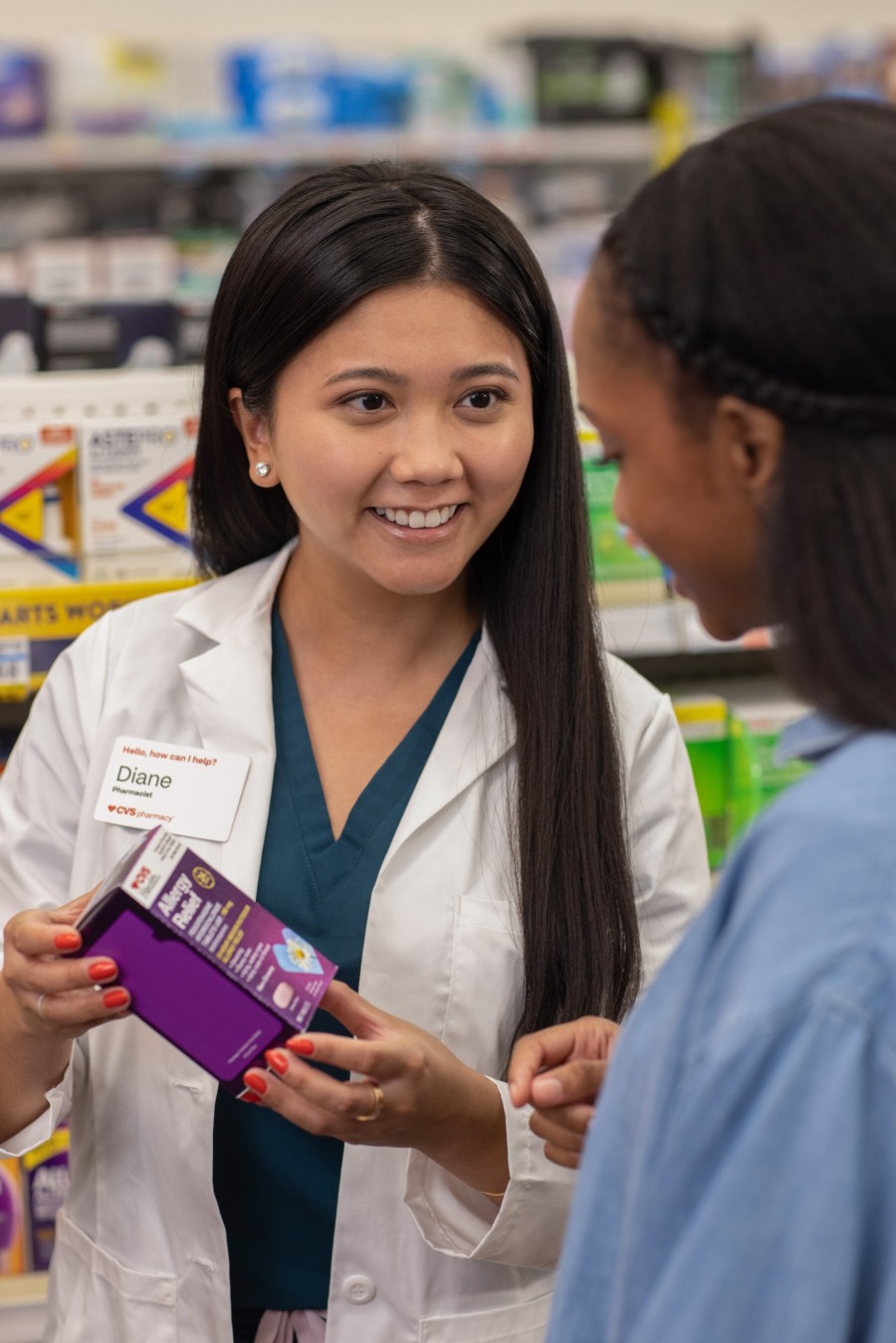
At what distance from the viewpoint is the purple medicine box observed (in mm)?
1300

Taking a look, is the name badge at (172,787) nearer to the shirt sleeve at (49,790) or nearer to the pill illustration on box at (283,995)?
the shirt sleeve at (49,790)

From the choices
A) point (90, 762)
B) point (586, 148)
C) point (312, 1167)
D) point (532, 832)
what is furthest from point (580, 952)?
point (586, 148)

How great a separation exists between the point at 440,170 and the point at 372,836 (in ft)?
2.53

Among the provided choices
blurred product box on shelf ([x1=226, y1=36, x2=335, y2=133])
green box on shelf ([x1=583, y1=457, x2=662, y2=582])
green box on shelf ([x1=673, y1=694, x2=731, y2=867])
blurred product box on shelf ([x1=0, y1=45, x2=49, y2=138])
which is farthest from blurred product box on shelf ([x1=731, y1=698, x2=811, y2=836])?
blurred product box on shelf ([x1=0, y1=45, x2=49, y2=138])

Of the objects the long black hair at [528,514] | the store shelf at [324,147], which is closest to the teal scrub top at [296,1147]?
the long black hair at [528,514]

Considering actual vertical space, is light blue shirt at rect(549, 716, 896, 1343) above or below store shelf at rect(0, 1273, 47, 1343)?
above

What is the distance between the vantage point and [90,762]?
5.55 ft

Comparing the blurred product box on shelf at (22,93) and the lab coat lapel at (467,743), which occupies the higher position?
the blurred product box on shelf at (22,93)

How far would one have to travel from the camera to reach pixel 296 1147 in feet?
5.28

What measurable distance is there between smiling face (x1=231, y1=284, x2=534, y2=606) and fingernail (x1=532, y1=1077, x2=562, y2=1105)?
0.56 metres

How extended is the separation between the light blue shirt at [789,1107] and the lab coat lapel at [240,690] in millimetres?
888

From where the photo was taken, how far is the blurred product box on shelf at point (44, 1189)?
2109mm

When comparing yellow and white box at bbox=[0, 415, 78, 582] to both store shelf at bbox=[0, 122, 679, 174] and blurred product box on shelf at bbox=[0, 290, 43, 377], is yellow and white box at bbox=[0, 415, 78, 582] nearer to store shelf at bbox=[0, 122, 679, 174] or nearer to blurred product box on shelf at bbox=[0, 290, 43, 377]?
blurred product box on shelf at bbox=[0, 290, 43, 377]

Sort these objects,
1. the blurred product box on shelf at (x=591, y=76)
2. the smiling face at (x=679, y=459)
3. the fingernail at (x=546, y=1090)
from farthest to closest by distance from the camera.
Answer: the blurred product box on shelf at (x=591, y=76) < the fingernail at (x=546, y=1090) < the smiling face at (x=679, y=459)
